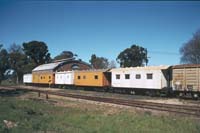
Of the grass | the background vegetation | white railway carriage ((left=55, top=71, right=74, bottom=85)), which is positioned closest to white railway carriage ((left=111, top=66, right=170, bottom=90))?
white railway carriage ((left=55, top=71, right=74, bottom=85))

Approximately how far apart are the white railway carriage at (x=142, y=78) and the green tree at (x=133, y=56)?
5305 centimetres

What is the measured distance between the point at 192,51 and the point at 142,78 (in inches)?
1763

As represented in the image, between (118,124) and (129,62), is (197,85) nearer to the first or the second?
(118,124)

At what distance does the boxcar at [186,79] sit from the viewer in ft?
82.7

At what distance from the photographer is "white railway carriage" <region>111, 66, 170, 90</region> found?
29375 mm

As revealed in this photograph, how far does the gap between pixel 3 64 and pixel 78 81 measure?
54.5m

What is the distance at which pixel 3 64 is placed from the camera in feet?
303

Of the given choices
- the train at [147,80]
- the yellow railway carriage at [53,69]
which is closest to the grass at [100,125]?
the train at [147,80]

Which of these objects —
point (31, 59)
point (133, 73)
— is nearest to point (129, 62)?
point (31, 59)

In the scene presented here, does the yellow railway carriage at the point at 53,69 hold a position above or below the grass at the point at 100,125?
above

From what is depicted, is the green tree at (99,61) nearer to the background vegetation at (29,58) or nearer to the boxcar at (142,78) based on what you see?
the background vegetation at (29,58)

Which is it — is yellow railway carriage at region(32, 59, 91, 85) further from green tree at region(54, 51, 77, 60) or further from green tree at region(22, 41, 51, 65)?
green tree at region(54, 51, 77, 60)

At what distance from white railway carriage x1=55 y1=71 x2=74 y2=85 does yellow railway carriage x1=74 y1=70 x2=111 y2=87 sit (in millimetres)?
1725

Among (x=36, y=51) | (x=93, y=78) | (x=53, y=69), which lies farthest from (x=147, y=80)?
(x=36, y=51)
